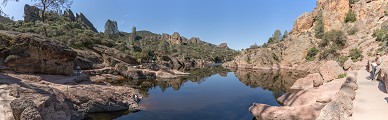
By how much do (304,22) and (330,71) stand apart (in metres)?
74.9

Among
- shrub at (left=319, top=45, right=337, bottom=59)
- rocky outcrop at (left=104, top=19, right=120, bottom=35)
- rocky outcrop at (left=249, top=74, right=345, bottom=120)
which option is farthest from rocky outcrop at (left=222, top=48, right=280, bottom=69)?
rocky outcrop at (left=104, top=19, right=120, bottom=35)

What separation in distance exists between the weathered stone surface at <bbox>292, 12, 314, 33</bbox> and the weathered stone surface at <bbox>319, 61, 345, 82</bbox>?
7290 cm

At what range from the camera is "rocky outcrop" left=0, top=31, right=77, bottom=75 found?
876 inches

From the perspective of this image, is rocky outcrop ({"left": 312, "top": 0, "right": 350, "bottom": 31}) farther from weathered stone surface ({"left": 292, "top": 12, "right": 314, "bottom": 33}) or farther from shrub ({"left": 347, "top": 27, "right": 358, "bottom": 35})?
shrub ({"left": 347, "top": 27, "right": 358, "bottom": 35})

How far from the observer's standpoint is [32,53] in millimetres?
23484

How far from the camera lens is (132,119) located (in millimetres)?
17109

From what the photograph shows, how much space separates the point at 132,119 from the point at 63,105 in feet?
16.6

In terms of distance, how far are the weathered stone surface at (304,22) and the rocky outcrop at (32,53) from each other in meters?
92.2

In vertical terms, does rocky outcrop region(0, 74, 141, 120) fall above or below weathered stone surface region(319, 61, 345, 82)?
below

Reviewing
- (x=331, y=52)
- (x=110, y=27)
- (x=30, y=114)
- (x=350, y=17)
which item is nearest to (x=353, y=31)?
(x=350, y=17)

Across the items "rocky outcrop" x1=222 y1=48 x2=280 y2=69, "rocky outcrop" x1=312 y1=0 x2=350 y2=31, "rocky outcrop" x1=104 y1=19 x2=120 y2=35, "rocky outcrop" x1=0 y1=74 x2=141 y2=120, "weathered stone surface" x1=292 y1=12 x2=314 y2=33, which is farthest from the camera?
"rocky outcrop" x1=104 y1=19 x2=120 y2=35

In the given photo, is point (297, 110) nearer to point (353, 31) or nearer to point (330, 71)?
point (330, 71)

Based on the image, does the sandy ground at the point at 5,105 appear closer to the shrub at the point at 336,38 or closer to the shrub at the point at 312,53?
the shrub at the point at 312,53

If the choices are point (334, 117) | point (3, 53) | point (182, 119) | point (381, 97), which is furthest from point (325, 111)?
point (3, 53)
